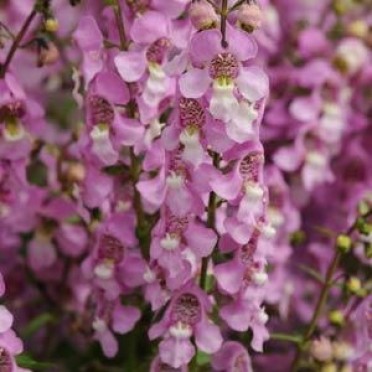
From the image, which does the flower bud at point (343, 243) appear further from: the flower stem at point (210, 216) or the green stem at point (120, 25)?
the green stem at point (120, 25)

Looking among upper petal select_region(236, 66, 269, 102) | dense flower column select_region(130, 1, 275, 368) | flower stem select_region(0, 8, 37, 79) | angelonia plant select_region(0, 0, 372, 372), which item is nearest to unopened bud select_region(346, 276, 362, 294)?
angelonia plant select_region(0, 0, 372, 372)

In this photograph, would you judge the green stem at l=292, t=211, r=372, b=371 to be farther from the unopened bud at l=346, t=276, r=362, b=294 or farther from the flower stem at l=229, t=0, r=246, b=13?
the flower stem at l=229, t=0, r=246, b=13

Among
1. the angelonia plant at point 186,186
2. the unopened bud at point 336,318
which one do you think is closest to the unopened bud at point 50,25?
the angelonia plant at point 186,186

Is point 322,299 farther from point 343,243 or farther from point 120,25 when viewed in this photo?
point 120,25

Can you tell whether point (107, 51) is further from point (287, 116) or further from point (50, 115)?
point (50, 115)

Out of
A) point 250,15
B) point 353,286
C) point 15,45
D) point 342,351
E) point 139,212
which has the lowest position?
point 342,351

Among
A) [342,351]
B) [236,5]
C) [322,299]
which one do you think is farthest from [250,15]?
[342,351]
